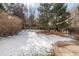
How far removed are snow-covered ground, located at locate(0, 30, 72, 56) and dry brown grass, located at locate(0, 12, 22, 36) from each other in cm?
6

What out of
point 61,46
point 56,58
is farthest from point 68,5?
point 56,58

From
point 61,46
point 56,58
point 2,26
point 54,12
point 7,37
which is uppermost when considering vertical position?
point 54,12

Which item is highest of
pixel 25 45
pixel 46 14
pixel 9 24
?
pixel 46 14

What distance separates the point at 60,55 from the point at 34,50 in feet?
0.99

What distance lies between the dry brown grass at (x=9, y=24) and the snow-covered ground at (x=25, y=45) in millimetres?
58

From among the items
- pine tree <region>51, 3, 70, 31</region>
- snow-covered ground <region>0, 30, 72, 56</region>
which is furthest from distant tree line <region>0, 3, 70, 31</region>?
snow-covered ground <region>0, 30, 72, 56</region>

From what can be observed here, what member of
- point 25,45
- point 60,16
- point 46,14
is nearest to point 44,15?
point 46,14

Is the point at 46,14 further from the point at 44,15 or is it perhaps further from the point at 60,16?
the point at 60,16

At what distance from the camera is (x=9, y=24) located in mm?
1816

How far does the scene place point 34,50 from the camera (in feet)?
5.94

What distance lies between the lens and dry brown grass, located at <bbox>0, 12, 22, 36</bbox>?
1.80 meters

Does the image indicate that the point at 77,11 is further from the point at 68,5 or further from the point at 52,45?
the point at 52,45

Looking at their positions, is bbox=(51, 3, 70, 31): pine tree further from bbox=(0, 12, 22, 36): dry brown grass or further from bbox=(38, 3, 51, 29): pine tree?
bbox=(0, 12, 22, 36): dry brown grass

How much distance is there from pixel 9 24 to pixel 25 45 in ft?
0.99
